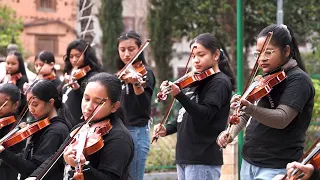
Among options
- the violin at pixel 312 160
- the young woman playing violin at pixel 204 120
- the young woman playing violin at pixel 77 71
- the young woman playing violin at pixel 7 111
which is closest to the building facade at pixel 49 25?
the young woman playing violin at pixel 77 71

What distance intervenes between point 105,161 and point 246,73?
12.7 m

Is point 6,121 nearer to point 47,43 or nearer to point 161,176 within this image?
point 161,176

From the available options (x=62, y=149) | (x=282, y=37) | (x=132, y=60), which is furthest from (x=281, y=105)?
(x=132, y=60)

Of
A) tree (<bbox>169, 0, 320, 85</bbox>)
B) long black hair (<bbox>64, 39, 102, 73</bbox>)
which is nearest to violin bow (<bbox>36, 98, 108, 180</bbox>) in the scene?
long black hair (<bbox>64, 39, 102, 73</bbox>)

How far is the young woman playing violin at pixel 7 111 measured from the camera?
17.3 ft

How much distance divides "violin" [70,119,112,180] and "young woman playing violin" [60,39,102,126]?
225 cm

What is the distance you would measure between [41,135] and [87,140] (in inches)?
42.3

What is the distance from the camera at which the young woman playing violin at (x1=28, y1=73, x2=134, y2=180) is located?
3.43 m

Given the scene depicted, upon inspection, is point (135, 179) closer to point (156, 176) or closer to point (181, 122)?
point (181, 122)

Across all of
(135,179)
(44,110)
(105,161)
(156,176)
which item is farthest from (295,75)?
(156,176)

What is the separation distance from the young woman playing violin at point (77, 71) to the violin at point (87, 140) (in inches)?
88.4

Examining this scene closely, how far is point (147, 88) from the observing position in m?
5.64

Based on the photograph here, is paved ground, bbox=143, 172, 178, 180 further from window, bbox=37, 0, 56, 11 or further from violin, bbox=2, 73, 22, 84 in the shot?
window, bbox=37, 0, 56, 11

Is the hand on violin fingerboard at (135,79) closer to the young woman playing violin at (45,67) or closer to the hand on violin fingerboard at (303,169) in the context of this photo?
the young woman playing violin at (45,67)
